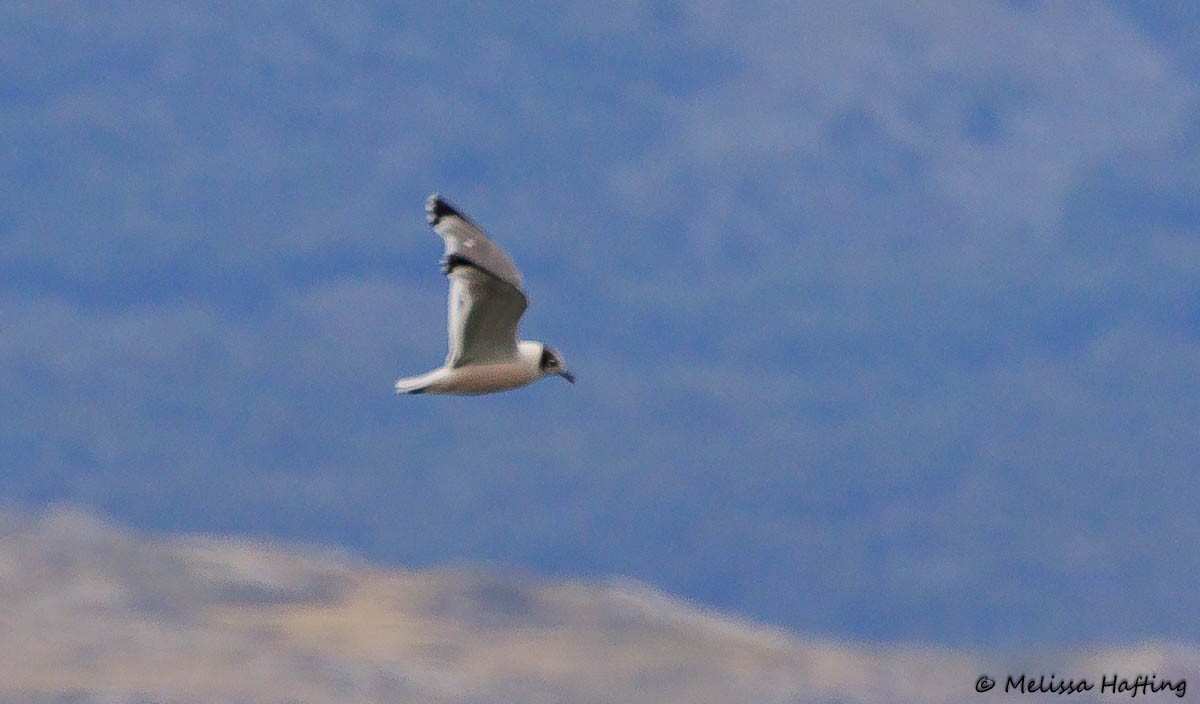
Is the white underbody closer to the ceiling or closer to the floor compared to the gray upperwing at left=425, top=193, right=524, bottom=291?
closer to the floor

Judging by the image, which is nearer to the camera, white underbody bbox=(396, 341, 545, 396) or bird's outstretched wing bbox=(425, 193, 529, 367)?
bird's outstretched wing bbox=(425, 193, 529, 367)

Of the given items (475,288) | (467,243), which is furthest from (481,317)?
(467,243)

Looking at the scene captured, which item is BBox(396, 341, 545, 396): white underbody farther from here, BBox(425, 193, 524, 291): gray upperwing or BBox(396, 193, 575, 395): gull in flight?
BBox(425, 193, 524, 291): gray upperwing

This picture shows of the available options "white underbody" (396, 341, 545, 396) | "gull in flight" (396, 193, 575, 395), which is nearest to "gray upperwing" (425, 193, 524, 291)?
"gull in flight" (396, 193, 575, 395)

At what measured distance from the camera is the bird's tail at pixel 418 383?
567 inches

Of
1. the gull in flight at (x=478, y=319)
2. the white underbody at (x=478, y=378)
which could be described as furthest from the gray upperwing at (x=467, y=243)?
the white underbody at (x=478, y=378)

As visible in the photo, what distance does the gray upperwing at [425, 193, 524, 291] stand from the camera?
13.5m

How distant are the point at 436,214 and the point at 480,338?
97cm

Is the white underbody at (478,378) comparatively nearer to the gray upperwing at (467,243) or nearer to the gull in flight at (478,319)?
the gull in flight at (478,319)

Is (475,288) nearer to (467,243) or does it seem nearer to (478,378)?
(467,243)

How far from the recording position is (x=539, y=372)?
590 inches

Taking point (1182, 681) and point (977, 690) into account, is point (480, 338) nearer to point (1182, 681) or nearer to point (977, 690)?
point (977, 690)

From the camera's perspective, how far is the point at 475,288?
1375 cm

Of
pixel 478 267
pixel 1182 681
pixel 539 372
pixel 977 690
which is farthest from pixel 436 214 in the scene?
pixel 1182 681
